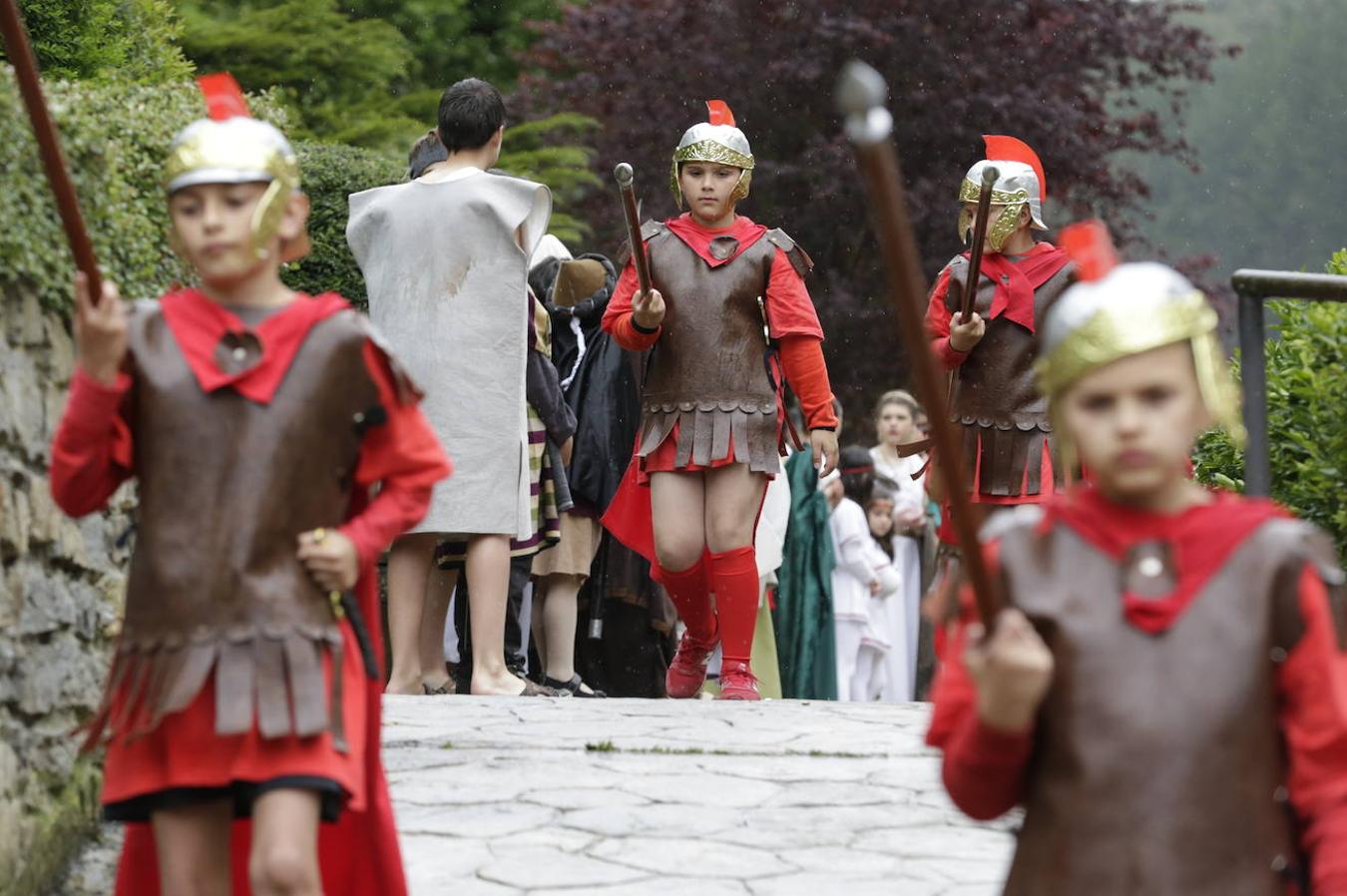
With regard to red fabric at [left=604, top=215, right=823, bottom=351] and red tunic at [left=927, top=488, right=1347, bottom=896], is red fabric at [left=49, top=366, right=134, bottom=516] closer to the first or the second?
red tunic at [left=927, top=488, right=1347, bottom=896]

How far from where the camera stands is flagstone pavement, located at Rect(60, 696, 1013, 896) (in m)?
5.48

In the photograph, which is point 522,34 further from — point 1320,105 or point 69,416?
point 1320,105

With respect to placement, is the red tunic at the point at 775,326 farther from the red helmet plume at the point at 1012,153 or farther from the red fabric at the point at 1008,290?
the red helmet plume at the point at 1012,153

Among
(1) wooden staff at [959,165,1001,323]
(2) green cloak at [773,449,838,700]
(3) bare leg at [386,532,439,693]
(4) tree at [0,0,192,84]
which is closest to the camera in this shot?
(1) wooden staff at [959,165,1001,323]

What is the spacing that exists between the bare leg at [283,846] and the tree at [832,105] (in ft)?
51.7

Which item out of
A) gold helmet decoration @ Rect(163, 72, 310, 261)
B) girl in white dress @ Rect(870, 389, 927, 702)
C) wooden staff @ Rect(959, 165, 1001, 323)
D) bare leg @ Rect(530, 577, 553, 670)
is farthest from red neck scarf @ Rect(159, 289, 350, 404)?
girl in white dress @ Rect(870, 389, 927, 702)

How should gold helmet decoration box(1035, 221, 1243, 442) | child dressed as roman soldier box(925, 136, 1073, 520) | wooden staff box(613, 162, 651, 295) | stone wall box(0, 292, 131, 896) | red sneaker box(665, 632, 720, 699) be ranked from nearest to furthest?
gold helmet decoration box(1035, 221, 1243, 442)
stone wall box(0, 292, 131, 896)
wooden staff box(613, 162, 651, 295)
child dressed as roman soldier box(925, 136, 1073, 520)
red sneaker box(665, 632, 720, 699)

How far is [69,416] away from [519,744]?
314 centimetres

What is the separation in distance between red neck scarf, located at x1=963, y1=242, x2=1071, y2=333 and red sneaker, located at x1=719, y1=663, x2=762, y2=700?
1.58m

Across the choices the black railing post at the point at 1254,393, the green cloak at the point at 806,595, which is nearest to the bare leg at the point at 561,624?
the green cloak at the point at 806,595

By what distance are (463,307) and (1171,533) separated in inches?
199

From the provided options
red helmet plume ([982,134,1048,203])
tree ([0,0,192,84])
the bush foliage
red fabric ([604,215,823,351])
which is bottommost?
the bush foliage

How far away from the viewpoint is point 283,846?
12.4 ft

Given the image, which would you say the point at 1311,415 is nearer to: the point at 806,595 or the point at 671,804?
the point at 671,804
